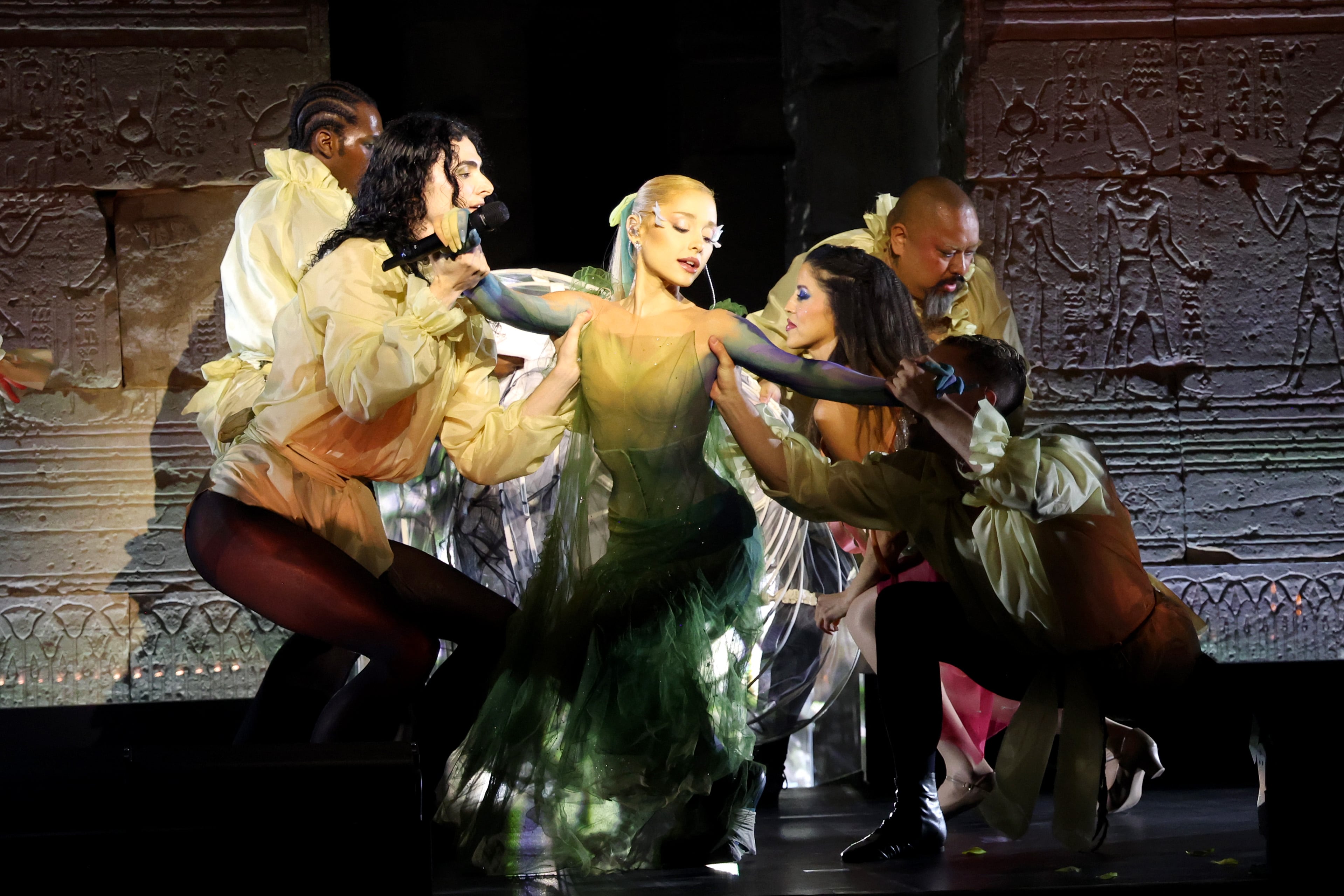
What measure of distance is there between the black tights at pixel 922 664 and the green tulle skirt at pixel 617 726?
0.32 m

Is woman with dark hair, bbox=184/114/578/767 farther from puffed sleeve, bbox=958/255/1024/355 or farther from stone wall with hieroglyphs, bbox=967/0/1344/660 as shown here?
stone wall with hieroglyphs, bbox=967/0/1344/660

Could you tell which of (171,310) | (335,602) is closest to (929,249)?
(335,602)

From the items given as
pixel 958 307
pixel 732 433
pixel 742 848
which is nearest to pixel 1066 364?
pixel 958 307

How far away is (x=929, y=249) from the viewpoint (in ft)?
14.3

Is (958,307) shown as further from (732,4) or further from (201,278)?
(732,4)

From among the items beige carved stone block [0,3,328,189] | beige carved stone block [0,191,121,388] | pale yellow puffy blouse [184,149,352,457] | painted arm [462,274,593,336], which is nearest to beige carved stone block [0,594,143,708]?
beige carved stone block [0,191,121,388]

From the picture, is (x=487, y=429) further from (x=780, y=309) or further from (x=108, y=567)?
(x=108, y=567)

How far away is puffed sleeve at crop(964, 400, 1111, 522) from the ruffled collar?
6.53 ft

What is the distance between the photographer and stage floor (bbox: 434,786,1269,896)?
3.06 metres

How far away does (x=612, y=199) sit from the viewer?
7.38 m

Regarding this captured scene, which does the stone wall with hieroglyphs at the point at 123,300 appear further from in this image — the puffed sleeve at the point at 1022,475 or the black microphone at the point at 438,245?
the puffed sleeve at the point at 1022,475

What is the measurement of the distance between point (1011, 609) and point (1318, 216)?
2.56 metres

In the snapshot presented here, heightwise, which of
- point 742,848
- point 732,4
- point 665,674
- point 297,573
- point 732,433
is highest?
point 732,4

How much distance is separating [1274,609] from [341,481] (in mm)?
3137
